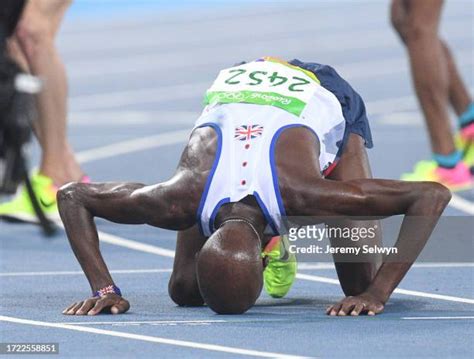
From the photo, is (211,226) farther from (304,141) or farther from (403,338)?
(403,338)

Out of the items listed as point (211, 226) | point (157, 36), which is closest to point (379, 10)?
point (157, 36)

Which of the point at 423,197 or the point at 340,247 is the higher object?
the point at 423,197

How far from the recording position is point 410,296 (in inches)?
296

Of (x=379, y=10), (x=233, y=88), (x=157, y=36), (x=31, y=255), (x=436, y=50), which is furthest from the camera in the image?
(x=379, y=10)

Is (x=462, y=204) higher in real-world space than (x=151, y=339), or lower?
lower

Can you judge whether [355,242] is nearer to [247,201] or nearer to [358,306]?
[358,306]

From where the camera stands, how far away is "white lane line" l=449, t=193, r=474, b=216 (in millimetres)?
9830

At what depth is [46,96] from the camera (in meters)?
9.77

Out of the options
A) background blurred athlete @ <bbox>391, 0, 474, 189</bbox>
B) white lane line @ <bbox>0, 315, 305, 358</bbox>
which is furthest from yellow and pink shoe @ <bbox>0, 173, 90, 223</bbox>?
white lane line @ <bbox>0, 315, 305, 358</bbox>

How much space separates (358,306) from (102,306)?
1.04 metres

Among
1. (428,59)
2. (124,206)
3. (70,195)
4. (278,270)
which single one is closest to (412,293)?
(278,270)

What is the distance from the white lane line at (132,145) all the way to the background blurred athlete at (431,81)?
263 centimetres

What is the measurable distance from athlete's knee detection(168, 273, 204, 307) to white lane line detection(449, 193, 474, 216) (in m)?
2.86

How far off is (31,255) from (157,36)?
44.6 ft
